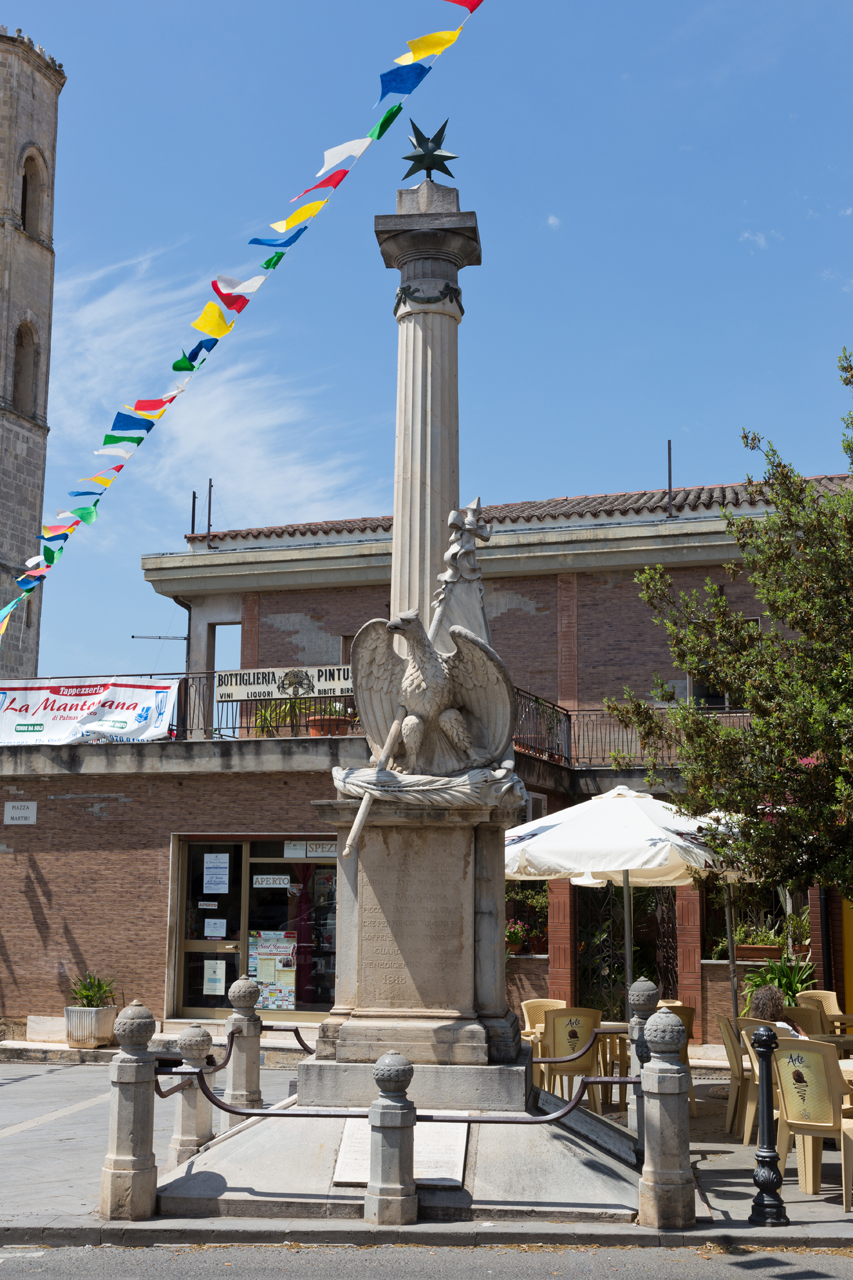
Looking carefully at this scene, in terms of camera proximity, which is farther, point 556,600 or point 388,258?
point 556,600

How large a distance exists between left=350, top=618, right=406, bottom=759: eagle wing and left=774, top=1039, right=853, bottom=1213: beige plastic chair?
3.41m

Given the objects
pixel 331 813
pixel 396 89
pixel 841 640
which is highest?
pixel 396 89

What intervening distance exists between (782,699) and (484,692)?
3.04 m

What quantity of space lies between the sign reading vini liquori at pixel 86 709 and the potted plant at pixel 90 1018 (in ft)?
11.8

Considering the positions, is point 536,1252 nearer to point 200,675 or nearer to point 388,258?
point 388,258

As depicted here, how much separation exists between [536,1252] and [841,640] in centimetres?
580

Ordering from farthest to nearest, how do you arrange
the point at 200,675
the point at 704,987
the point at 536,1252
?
the point at 200,675
the point at 704,987
the point at 536,1252

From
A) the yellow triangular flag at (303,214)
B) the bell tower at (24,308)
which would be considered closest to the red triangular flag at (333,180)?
the yellow triangular flag at (303,214)

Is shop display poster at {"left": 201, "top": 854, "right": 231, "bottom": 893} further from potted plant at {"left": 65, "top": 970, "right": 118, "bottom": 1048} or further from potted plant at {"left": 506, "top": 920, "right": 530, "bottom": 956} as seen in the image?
potted plant at {"left": 506, "top": 920, "right": 530, "bottom": 956}

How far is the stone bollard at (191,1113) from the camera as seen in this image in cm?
835

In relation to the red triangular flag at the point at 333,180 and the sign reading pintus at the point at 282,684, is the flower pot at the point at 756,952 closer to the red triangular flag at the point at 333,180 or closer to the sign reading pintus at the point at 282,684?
the sign reading pintus at the point at 282,684

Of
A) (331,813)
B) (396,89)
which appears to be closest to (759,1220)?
(331,813)

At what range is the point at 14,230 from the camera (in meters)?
35.1

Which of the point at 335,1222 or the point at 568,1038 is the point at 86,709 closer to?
the point at 568,1038
